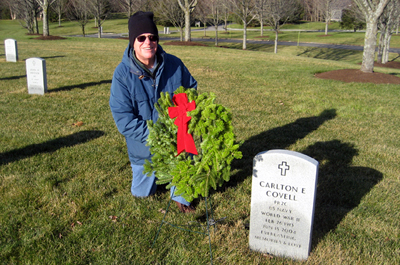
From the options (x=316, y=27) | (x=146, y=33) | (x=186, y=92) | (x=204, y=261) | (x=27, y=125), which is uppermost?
(x=316, y=27)

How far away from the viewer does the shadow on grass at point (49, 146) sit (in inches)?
211

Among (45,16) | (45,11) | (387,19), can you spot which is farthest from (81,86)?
(45,16)

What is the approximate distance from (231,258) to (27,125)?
18.0 ft

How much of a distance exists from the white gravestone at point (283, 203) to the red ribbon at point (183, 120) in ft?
2.02

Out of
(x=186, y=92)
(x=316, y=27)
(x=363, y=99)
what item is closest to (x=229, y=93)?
(x=363, y=99)

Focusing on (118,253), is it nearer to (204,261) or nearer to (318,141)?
(204,261)

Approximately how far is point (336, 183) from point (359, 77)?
348 inches

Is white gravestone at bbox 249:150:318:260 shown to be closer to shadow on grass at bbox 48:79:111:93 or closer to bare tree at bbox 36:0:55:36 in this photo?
shadow on grass at bbox 48:79:111:93

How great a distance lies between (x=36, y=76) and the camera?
9523 mm

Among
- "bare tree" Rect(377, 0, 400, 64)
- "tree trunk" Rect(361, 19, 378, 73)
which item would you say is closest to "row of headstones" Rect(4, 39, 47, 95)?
"tree trunk" Rect(361, 19, 378, 73)

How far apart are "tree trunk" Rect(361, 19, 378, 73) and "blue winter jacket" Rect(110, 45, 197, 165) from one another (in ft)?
36.1

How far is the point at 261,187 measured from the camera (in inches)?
123

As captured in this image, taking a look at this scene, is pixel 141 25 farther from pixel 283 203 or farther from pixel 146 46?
pixel 283 203

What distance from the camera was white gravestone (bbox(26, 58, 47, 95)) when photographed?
9492 mm
